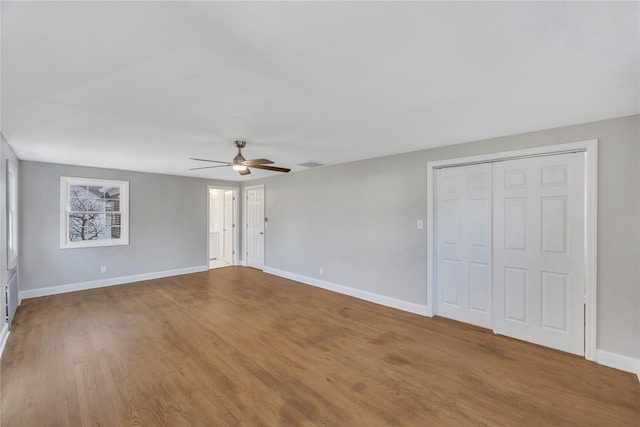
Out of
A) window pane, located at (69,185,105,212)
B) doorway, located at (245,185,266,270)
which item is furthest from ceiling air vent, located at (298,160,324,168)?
window pane, located at (69,185,105,212)

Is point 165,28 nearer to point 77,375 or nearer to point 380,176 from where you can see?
point 77,375

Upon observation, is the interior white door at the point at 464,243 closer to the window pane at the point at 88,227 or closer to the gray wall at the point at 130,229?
the gray wall at the point at 130,229

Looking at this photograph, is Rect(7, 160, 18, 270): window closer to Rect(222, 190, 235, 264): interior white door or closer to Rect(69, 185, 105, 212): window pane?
Rect(69, 185, 105, 212): window pane

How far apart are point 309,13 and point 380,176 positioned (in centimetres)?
332

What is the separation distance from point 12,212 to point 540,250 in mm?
6900

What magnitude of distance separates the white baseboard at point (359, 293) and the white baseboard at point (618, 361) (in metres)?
1.72

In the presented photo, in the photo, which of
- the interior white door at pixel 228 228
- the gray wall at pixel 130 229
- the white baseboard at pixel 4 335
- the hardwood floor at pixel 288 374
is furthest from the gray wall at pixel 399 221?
the white baseboard at pixel 4 335

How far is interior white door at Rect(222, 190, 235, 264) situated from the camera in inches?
303

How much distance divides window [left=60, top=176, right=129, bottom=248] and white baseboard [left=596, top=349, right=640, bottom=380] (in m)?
7.35

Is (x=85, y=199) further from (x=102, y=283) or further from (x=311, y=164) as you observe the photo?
(x=311, y=164)

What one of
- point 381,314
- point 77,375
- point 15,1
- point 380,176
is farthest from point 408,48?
point 77,375

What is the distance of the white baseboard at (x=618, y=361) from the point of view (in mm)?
2482

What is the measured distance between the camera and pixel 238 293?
494cm

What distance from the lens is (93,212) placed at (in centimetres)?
525
